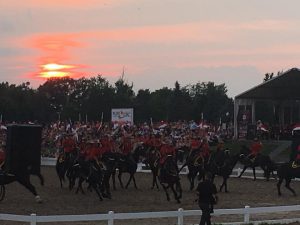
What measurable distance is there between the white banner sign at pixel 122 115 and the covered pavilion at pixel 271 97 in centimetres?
1054

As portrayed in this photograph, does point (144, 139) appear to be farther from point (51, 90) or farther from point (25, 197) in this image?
point (51, 90)

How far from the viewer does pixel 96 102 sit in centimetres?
10988

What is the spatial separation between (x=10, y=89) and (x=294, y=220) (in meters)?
102

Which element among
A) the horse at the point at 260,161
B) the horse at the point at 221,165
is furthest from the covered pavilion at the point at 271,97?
the horse at the point at 221,165

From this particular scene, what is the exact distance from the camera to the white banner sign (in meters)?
53.3

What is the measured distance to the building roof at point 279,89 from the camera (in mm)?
53094

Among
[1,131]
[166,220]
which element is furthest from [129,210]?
[1,131]

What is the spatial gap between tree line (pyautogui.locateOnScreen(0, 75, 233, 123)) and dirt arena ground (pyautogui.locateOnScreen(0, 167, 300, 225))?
70226 millimetres

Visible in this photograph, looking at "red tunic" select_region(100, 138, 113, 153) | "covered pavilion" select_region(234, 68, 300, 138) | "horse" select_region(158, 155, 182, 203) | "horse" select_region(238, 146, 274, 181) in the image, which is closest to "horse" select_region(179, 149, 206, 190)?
"red tunic" select_region(100, 138, 113, 153)

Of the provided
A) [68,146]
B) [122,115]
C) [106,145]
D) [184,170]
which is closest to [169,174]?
[106,145]

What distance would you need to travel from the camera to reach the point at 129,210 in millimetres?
19641

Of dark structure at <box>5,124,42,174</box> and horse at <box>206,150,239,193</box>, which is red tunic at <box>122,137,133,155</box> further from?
dark structure at <box>5,124,42,174</box>

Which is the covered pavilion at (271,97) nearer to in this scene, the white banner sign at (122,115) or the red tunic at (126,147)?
the white banner sign at (122,115)

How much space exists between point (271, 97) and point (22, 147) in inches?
1712
